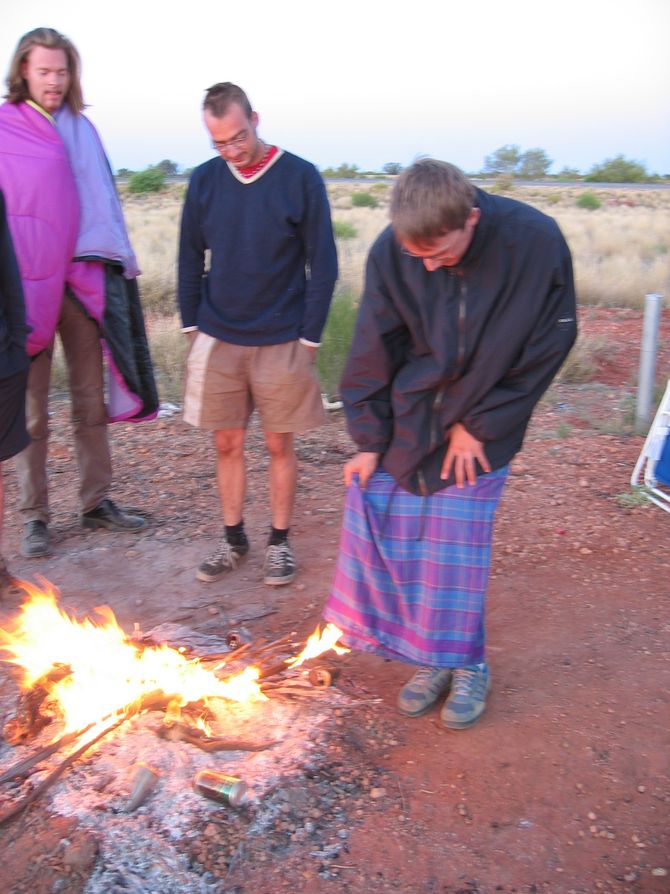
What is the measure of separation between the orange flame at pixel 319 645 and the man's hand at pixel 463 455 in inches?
32.2

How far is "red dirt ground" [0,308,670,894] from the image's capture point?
237cm

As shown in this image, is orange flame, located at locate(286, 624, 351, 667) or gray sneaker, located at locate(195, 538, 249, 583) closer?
orange flame, located at locate(286, 624, 351, 667)

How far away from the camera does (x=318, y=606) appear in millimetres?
3734

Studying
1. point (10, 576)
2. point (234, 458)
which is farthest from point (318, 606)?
point (10, 576)

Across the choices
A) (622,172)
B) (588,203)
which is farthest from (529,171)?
(588,203)

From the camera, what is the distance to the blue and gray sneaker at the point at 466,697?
2.87m

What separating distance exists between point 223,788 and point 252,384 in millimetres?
1739

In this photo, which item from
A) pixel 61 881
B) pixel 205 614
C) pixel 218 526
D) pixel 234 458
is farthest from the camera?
pixel 218 526

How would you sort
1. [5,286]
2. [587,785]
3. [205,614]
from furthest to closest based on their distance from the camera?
[205,614], [5,286], [587,785]

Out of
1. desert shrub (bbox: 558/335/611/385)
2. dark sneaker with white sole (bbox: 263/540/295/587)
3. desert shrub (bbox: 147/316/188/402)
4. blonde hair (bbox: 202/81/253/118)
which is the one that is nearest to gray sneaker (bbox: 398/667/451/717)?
dark sneaker with white sole (bbox: 263/540/295/587)

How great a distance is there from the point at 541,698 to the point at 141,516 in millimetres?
2361

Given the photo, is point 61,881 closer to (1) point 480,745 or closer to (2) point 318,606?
(1) point 480,745

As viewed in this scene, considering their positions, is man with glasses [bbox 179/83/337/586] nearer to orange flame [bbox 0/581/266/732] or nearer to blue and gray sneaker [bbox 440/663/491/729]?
orange flame [bbox 0/581/266/732]

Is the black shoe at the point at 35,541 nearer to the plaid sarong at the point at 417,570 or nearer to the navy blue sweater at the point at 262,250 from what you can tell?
the navy blue sweater at the point at 262,250
